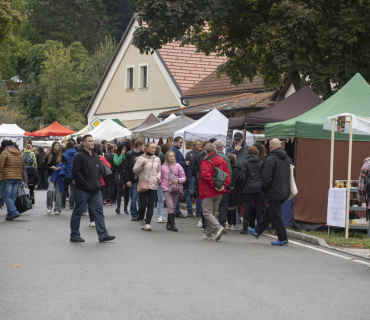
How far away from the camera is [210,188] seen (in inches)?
451

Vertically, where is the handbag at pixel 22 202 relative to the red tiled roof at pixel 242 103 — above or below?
below

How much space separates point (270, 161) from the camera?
10.9 m

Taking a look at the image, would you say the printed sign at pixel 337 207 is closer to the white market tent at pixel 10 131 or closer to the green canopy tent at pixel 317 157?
the green canopy tent at pixel 317 157

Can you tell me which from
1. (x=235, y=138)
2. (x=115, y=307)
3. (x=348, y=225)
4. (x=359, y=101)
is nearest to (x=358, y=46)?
(x=359, y=101)

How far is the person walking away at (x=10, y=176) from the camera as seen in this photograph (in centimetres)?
1433

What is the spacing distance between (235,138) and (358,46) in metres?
6.23

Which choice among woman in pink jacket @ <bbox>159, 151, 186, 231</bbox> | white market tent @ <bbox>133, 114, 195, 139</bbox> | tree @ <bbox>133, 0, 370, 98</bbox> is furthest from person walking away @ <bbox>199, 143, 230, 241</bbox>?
white market tent @ <bbox>133, 114, 195, 139</bbox>

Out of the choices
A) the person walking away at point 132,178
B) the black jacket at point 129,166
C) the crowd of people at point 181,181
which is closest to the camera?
the crowd of people at point 181,181

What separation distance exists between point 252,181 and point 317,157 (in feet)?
6.00

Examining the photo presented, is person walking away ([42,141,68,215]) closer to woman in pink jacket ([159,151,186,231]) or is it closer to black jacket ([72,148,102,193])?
woman in pink jacket ([159,151,186,231])

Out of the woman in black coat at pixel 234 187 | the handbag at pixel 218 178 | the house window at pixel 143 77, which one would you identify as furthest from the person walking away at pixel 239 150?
the house window at pixel 143 77

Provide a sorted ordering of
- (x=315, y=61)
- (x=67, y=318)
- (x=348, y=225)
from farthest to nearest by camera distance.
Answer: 1. (x=315, y=61)
2. (x=348, y=225)
3. (x=67, y=318)

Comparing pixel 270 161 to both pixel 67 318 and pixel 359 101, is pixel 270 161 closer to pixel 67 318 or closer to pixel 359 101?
pixel 359 101

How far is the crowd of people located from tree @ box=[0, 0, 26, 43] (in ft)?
15.2
